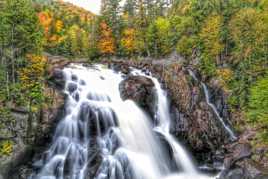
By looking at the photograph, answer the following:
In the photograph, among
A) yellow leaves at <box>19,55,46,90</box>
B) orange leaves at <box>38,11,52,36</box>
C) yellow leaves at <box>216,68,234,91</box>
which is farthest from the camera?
orange leaves at <box>38,11,52,36</box>

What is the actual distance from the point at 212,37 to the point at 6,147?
1350 inches

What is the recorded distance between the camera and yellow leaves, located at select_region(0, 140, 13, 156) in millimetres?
29089

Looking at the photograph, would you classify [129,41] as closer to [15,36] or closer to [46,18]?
[15,36]

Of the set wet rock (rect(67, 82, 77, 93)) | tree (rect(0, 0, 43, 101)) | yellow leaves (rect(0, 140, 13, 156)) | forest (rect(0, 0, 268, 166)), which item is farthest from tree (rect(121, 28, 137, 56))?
yellow leaves (rect(0, 140, 13, 156))

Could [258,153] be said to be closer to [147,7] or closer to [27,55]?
[27,55]

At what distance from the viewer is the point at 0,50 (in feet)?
118

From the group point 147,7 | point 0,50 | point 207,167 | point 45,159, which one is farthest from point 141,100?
point 147,7

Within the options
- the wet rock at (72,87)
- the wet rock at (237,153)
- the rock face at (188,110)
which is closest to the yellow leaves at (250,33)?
the rock face at (188,110)

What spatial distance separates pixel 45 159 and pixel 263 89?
875 inches

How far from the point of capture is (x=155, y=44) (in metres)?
62.1

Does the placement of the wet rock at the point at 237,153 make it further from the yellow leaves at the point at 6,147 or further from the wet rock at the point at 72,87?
the yellow leaves at the point at 6,147

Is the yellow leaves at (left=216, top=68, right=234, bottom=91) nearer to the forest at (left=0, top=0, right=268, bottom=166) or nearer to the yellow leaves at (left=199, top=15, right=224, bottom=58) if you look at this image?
the forest at (left=0, top=0, right=268, bottom=166)

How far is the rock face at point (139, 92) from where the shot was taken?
1490 inches

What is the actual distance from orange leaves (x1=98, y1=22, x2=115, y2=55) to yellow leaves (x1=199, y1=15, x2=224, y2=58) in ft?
60.5
